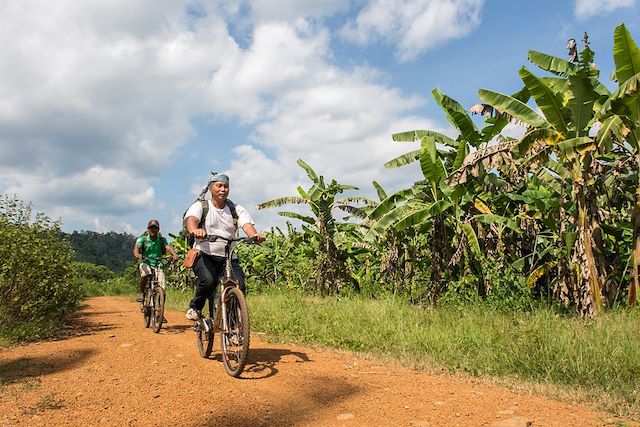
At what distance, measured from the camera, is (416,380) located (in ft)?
17.4

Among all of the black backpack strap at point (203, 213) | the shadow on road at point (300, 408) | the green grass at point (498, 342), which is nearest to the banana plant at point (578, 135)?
the green grass at point (498, 342)

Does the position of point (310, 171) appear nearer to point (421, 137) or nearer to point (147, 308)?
point (421, 137)

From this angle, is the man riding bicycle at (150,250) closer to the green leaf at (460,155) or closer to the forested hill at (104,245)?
the green leaf at (460,155)

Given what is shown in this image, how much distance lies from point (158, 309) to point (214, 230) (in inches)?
154

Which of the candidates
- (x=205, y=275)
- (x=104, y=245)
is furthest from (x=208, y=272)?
(x=104, y=245)

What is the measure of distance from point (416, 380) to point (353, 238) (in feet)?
39.6

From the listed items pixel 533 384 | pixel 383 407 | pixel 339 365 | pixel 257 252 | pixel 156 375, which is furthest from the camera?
pixel 257 252

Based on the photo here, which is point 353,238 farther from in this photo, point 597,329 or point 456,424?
point 456,424

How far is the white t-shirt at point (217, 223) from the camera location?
247 inches

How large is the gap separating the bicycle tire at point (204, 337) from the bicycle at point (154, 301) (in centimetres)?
286

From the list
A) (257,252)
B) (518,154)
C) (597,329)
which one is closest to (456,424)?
(597,329)

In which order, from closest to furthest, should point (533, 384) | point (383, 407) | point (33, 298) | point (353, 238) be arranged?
1. point (383, 407)
2. point (533, 384)
3. point (33, 298)
4. point (353, 238)

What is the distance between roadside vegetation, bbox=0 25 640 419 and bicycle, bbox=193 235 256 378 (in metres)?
2.03

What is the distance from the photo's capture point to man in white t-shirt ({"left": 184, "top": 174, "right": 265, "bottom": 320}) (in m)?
6.27
